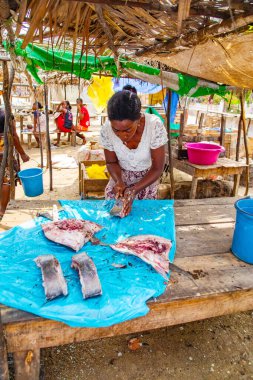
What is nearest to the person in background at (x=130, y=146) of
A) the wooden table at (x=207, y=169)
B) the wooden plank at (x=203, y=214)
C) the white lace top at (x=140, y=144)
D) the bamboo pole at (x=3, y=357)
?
the white lace top at (x=140, y=144)

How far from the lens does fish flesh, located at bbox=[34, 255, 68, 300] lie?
1643 millimetres

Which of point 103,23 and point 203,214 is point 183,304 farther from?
point 103,23

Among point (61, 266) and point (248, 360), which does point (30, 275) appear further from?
point (248, 360)

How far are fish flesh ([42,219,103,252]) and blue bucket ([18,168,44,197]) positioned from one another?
8.85ft

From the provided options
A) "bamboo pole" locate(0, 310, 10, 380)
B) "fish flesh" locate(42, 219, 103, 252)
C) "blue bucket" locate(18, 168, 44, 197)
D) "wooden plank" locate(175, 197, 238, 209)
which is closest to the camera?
"bamboo pole" locate(0, 310, 10, 380)

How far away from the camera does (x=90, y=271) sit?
5.82 ft

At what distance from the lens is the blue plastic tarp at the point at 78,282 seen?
1.58 metres

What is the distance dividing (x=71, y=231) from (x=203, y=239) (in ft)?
3.98

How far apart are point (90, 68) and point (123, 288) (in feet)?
12.6

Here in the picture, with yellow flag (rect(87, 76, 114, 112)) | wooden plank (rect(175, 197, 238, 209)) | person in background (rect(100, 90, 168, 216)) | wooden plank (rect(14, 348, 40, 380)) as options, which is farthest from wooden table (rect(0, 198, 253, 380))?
yellow flag (rect(87, 76, 114, 112))

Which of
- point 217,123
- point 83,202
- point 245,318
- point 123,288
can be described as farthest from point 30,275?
point 217,123

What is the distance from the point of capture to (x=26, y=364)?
1735 millimetres

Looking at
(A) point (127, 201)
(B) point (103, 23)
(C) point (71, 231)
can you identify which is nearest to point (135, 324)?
(C) point (71, 231)

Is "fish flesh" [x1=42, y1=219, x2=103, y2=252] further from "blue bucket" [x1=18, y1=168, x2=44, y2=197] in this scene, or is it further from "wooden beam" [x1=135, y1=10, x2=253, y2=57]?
"blue bucket" [x1=18, y1=168, x2=44, y2=197]
